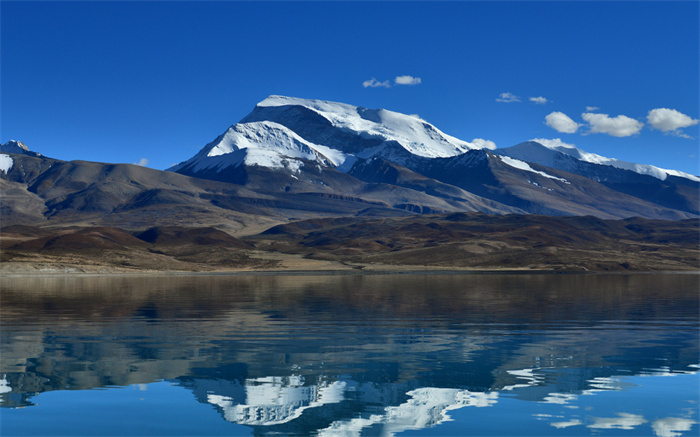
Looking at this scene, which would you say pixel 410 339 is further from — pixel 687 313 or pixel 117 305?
pixel 117 305

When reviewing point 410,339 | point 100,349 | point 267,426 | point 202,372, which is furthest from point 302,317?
point 267,426

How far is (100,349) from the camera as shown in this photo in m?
32.8

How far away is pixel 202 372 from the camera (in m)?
26.9

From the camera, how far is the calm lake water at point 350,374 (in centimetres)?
1989

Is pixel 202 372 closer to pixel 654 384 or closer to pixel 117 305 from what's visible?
pixel 654 384

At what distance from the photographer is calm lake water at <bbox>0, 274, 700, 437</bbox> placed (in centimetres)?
1989

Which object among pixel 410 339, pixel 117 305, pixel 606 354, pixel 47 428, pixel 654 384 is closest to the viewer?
pixel 47 428

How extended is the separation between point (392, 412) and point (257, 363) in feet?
31.3

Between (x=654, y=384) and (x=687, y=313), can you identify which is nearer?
(x=654, y=384)

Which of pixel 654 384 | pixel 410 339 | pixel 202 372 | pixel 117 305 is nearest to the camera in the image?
pixel 654 384

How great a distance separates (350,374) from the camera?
2642cm

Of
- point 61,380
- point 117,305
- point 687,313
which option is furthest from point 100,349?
point 687,313

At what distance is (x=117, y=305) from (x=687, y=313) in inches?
1844

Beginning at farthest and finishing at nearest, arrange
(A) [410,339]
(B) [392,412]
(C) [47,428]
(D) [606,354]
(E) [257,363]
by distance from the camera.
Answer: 1. (A) [410,339]
2. (D) [606,354]
3. (E) [257,363]
4. (B) [392,412]
5. (C) [47,428]
